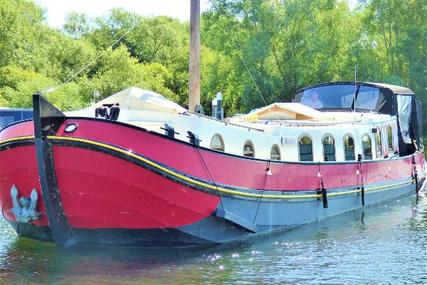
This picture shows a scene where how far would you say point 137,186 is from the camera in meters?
10.4

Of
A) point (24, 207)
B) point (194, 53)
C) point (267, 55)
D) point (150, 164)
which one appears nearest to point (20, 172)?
point (24, 207)

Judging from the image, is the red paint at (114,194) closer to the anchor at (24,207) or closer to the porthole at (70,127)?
the porthole at (70,127)

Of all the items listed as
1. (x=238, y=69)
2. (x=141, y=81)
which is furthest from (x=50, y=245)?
(x=141, y=81)

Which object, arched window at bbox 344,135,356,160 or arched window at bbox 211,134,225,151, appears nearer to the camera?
arched window at bbox 211,134,225,151

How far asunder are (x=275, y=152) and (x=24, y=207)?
5.38 metres

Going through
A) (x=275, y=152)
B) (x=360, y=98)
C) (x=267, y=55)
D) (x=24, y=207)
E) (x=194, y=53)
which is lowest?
(x=24, y=207)

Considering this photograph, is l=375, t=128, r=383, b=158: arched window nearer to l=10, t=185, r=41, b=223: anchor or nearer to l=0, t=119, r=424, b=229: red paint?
l=0, t=119, r=424, b=229: red paint

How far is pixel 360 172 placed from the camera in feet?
53.4

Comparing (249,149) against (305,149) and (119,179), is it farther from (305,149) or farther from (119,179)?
(119,179)

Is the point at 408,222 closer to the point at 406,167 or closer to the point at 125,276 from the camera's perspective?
the point at 406,167

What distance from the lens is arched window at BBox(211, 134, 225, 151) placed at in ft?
39.9

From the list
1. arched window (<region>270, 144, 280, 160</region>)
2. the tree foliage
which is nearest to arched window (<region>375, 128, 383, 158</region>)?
arched window (<region>270, 144, 280, 160</region>)

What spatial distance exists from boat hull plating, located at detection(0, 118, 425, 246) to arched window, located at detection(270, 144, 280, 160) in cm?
84

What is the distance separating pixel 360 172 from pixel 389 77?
2478 centimetres
